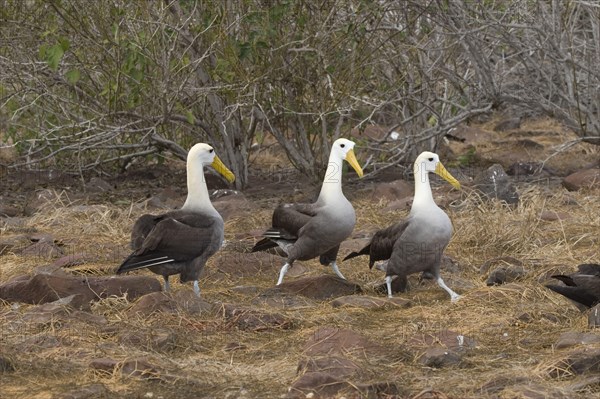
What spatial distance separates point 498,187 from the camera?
8977mm

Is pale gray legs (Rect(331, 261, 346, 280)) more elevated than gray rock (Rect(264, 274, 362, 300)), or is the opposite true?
gray rock (Rect(264, 274, 362, 300))

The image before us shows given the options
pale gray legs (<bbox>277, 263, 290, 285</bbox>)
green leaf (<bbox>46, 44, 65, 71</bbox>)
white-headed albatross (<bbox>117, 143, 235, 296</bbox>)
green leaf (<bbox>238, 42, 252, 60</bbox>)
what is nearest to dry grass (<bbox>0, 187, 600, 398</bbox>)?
pale gray legs (<bbox>277, 263, 290, 285</bbox>)

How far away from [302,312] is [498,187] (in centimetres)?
328

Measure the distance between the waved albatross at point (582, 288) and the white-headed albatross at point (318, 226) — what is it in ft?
4.97

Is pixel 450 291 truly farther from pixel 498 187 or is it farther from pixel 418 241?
pixel 498 187

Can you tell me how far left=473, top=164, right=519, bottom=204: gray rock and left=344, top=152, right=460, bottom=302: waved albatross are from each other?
2.33 metres

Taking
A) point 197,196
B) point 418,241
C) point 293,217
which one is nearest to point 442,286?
point 418,241

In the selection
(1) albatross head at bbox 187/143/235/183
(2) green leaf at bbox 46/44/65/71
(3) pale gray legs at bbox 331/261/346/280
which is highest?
(2) green leaf at bbox 46/44/65/71

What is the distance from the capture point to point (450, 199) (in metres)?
9.31

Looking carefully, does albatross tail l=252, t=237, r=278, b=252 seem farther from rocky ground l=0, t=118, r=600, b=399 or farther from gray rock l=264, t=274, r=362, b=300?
gray rock l=264, t=274, r=362, b=300

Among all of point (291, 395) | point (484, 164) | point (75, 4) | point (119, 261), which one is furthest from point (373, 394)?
point (484, 164)

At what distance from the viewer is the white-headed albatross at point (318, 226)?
6.80 metres

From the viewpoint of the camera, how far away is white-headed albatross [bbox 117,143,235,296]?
6.36 metres

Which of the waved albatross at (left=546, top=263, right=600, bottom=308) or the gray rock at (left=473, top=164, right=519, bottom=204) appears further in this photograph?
the gray rock at (left=473, top=164, right=519, bottom=204)
